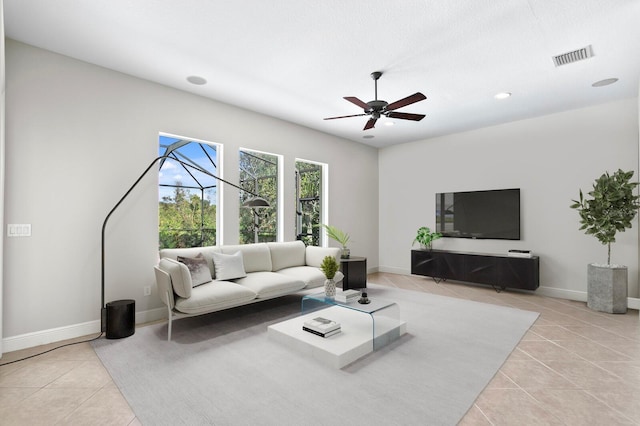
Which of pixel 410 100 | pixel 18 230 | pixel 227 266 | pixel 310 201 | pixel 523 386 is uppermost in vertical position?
pixel 410 100

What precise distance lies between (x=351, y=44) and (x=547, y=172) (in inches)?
162

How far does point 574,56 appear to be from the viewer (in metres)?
3.33

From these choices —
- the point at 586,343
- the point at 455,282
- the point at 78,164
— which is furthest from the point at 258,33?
the point at 455,282

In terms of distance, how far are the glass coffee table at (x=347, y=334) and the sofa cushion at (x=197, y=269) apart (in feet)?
3.41

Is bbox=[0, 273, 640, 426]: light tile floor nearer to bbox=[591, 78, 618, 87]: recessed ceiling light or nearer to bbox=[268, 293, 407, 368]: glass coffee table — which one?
bbox=[268, 293, 407, 368]: glass coffee table

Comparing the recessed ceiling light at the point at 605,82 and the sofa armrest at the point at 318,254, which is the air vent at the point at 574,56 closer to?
the recessed ceiling light at the point at 605,82

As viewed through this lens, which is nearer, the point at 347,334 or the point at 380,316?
the point at 347,334

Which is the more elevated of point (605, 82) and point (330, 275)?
point (605, 82)

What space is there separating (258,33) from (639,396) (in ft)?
13.4

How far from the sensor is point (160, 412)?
2.06 meters

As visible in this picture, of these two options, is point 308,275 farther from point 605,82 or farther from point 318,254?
point 605,82

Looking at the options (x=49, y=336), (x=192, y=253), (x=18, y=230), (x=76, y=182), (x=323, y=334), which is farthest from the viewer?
(x=192, y=253)

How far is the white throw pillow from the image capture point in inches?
159

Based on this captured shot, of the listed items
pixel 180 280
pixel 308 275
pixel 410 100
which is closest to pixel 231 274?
pixel 180 280
